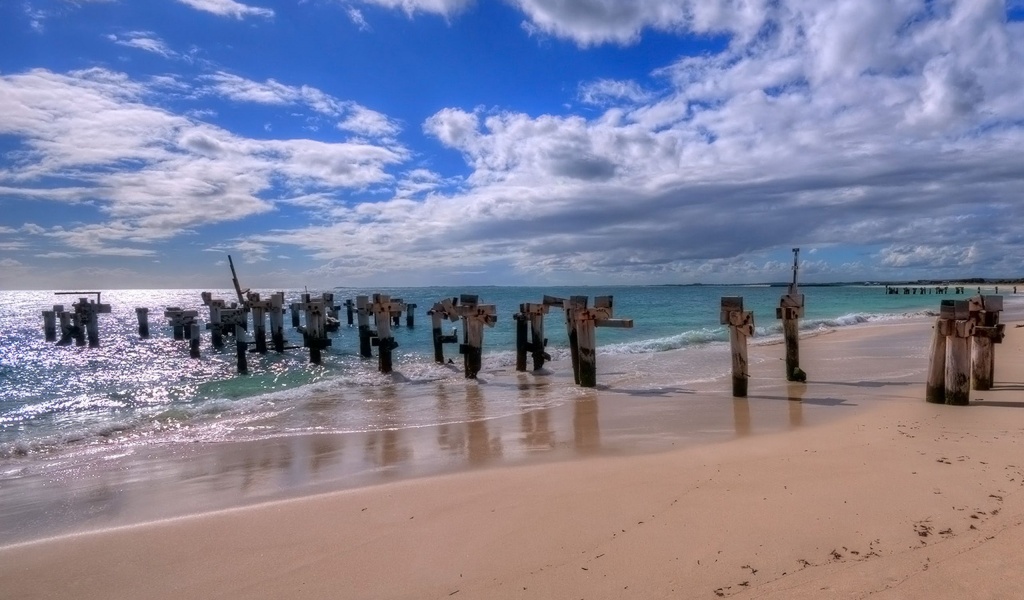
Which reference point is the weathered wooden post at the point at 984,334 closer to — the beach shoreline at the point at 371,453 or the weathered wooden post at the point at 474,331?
the beach shoreline at the point at 371,453

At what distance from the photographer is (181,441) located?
830 cm

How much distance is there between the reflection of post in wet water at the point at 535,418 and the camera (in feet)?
23.8

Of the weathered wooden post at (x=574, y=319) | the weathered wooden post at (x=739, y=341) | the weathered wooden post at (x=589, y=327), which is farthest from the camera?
the weathered wooden post at (x=574, y=319)

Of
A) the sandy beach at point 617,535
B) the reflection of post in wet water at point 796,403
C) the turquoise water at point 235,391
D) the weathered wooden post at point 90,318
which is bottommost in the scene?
the turquoise water at point 235,391

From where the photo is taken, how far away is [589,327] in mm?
11984

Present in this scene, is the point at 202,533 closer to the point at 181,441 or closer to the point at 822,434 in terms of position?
the point at 181,441

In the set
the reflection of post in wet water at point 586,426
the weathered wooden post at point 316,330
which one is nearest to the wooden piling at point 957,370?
the reflection of post in wet water at point 586,426

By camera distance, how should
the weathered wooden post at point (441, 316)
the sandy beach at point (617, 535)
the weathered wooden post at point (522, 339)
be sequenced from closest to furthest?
the sandy beach at point (617, 535), the weathered wooden post at point (522, 339), the weathered wooden post at point (441, 316)

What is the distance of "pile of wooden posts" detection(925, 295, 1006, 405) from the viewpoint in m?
8.17

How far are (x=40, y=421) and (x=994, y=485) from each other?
13753mm

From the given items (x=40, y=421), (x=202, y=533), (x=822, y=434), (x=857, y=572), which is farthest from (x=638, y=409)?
(x=40, y=421)

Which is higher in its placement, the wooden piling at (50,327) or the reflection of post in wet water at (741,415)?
the wooden piling at (50,327)

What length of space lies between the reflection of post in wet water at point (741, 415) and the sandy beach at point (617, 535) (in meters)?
1.02

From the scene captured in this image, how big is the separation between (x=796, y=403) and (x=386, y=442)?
6331mm
